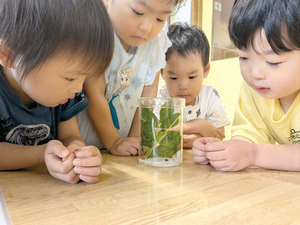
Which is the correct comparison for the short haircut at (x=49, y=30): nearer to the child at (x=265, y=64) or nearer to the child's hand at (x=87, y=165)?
the child's hand at (x=87, y=165)

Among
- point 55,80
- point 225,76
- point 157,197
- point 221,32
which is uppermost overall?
point 221,32

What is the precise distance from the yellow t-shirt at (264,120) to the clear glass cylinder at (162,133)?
24 cm

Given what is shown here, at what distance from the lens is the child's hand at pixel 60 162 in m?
0.48

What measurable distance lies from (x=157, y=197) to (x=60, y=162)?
8.4 inches

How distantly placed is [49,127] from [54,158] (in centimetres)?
25

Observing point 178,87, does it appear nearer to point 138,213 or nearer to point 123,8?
point 123,8

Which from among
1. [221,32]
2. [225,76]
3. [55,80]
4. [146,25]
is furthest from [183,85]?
[221,32]

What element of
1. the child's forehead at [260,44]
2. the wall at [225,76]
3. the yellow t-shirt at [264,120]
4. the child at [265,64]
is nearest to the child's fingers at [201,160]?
the child at [265,64]

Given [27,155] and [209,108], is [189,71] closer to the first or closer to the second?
[209,108]

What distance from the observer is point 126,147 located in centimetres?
76

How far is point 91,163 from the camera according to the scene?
493 millimetres

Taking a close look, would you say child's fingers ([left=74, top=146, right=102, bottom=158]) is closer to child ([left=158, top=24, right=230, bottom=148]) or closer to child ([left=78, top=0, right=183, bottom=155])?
child ([left=78, top=0, right=183, bottom=155])

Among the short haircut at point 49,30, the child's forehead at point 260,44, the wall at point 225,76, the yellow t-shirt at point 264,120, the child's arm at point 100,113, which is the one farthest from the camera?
the wall at point 225,76

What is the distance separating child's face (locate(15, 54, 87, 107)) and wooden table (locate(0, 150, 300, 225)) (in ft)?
0.58
